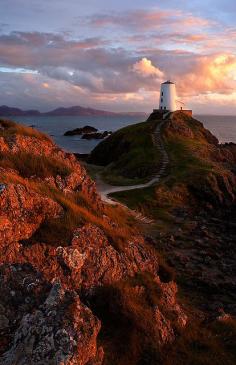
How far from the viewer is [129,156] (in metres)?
69.2

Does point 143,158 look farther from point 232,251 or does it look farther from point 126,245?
point 126,245

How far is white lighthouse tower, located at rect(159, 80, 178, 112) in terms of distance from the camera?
351 feet

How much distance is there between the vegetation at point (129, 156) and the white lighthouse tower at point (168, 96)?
20479 millimetres

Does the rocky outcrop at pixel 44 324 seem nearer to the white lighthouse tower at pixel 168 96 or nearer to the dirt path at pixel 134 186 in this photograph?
the dirt path at pixel 134 186

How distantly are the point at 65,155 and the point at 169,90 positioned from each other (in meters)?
82.1

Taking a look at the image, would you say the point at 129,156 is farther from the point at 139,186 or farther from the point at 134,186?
the point at 139,186

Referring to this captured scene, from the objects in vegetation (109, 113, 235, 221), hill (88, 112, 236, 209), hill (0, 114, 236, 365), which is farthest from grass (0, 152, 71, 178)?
hill (88, 112, 236, 209)

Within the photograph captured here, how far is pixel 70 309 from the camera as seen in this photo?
40.1ft

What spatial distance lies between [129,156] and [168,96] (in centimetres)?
4387

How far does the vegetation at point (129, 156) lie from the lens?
59750mm

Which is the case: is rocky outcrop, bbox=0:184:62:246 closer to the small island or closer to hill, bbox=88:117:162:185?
hill, bbox=88:117:162:185

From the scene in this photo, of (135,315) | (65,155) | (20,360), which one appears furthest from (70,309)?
(65,155)

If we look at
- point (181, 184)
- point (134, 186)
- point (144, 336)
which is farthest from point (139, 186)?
point (144, 336)

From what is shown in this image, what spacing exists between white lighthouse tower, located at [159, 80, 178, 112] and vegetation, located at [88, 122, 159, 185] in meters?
20.5
